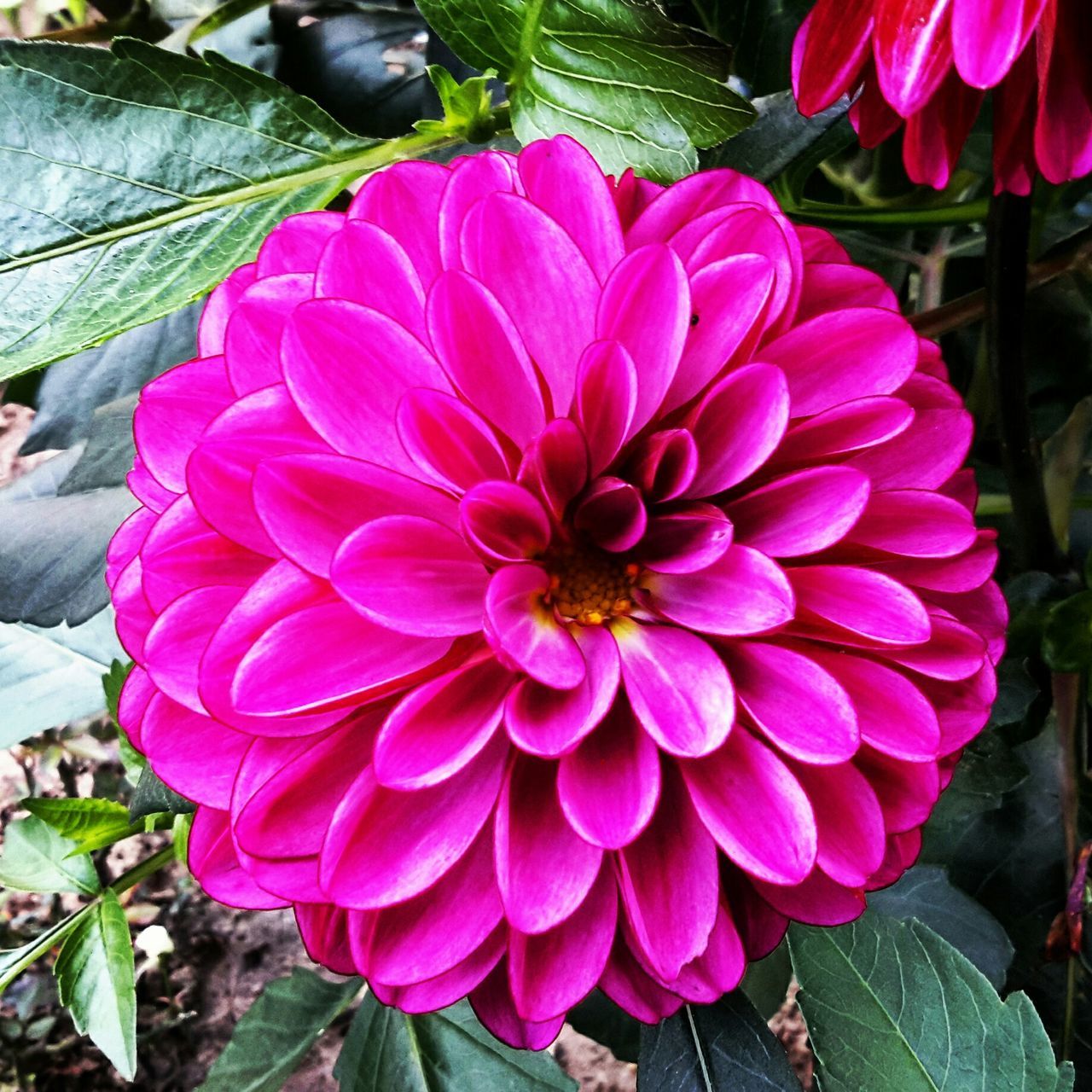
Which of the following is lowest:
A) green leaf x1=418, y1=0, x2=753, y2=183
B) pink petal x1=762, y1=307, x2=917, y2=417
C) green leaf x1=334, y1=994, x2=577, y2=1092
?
green leaf x1=334, y1=994, x2=577, y2=1092

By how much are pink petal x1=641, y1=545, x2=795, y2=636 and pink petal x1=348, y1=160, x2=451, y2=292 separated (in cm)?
12

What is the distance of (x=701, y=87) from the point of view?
1.08 feet

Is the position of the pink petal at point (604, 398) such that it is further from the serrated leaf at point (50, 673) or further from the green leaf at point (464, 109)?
the serrated leaf at point (50, 673)

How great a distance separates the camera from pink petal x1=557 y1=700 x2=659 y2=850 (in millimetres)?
255

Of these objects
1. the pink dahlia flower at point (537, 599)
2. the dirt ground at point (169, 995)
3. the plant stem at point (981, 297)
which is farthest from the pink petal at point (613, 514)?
the dirt ground at point (169, 995)

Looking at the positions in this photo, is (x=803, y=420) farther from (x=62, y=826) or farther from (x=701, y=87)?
(x=62, y=826)

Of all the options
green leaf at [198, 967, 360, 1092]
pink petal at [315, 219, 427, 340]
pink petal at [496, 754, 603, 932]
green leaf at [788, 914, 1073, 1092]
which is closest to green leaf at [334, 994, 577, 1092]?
green leaf at [198, 967, 360, 1092]

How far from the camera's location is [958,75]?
0.93 ft

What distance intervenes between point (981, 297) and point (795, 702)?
0.30 m

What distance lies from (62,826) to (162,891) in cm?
45

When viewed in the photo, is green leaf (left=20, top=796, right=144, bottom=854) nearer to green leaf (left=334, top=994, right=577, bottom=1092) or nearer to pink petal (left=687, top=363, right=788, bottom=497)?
green leaf (left=334, top=994, right=577, bottom=1092)

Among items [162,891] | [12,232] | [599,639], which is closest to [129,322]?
[12,232]

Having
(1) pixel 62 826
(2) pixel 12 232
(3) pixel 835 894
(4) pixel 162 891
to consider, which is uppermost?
(2) pixel 12 232

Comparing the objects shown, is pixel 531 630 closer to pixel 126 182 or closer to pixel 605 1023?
pixel 126 182
